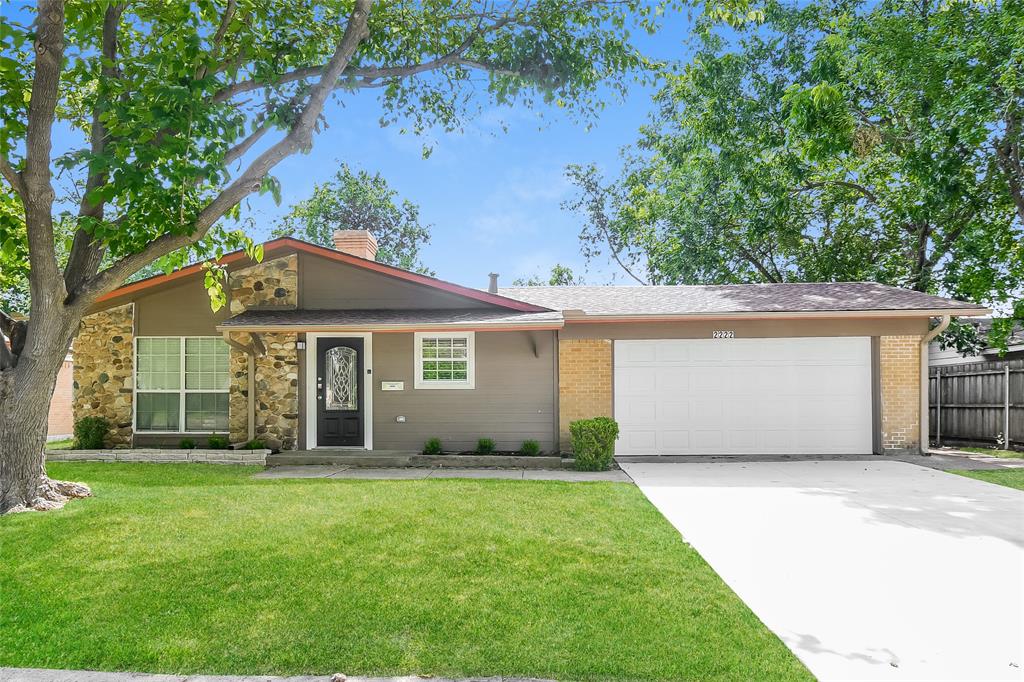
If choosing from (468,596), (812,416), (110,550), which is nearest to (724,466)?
(812,416)

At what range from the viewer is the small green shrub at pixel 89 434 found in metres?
10.8

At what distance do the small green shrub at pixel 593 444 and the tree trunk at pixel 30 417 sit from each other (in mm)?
A: 6735

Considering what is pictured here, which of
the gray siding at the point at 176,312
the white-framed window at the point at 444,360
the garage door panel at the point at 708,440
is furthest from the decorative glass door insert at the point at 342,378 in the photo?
the garage door panel at the point at 708,440

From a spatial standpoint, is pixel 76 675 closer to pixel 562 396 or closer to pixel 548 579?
pixel 548 579

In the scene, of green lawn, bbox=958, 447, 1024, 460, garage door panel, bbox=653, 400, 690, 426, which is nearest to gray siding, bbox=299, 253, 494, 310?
garage door panel, bbox=653, 400, 690, 426

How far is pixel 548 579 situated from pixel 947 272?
51.9 ft

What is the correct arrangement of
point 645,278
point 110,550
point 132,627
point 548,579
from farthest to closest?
point 645,278
point 110,550
point 548,579
point 132,627

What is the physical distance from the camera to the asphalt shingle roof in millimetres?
10508

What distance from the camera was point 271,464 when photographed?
32.8 ft

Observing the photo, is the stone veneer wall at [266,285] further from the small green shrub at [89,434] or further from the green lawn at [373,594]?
the green lawn at [373,594]

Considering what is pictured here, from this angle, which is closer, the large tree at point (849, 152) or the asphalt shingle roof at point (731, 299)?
the asphalt shingle roof at point (731, 299)

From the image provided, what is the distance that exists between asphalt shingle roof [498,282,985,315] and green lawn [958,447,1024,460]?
311 cm

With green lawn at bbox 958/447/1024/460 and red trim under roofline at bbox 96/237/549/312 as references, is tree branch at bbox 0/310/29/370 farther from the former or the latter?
green lawn at bbox 958/447/1024/460

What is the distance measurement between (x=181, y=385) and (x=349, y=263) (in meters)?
3.90
